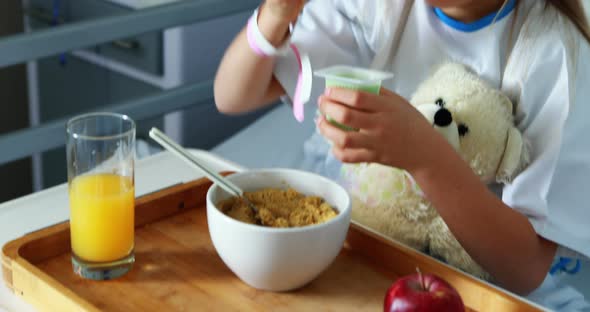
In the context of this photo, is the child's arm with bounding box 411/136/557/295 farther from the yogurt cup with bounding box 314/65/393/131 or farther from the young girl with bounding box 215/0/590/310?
the yogurt cup with bounding box 314/65/393/131

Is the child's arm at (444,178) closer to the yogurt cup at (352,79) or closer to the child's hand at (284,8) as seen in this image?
the yogurt cup at (352,79)

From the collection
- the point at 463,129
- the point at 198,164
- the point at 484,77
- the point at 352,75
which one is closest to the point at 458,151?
the point at 463,129

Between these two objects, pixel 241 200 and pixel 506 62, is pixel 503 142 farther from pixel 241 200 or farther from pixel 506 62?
pixel 241 200

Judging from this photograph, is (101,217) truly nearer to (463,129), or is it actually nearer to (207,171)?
(207,171)

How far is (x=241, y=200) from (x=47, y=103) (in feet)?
5.28

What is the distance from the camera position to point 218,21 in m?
2.00

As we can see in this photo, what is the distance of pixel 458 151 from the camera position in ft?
3.19

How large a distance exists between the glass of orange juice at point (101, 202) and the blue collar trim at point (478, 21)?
0.50 metres

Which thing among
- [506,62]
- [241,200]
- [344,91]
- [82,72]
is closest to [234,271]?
[241,200]

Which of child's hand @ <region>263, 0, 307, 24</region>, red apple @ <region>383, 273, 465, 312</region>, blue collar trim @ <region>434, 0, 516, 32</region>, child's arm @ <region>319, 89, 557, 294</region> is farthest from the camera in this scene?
blue collar trim @ <region>434, 0, 516, 32</region>

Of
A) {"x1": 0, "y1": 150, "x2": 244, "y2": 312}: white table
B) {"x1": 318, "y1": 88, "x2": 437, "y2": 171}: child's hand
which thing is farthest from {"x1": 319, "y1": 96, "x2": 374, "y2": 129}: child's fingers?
{"x1": 0, "y1": 150, "x2": 244, "y2": 312}: white table

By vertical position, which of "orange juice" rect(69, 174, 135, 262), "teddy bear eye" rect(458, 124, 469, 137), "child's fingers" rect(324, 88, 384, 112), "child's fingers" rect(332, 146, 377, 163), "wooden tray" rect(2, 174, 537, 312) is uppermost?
"child's fingers" rect(324, 88, 384, 112)

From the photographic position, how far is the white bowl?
0.74m

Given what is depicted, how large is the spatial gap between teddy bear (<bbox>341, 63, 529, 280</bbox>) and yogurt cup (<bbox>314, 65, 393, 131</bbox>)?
185mm
